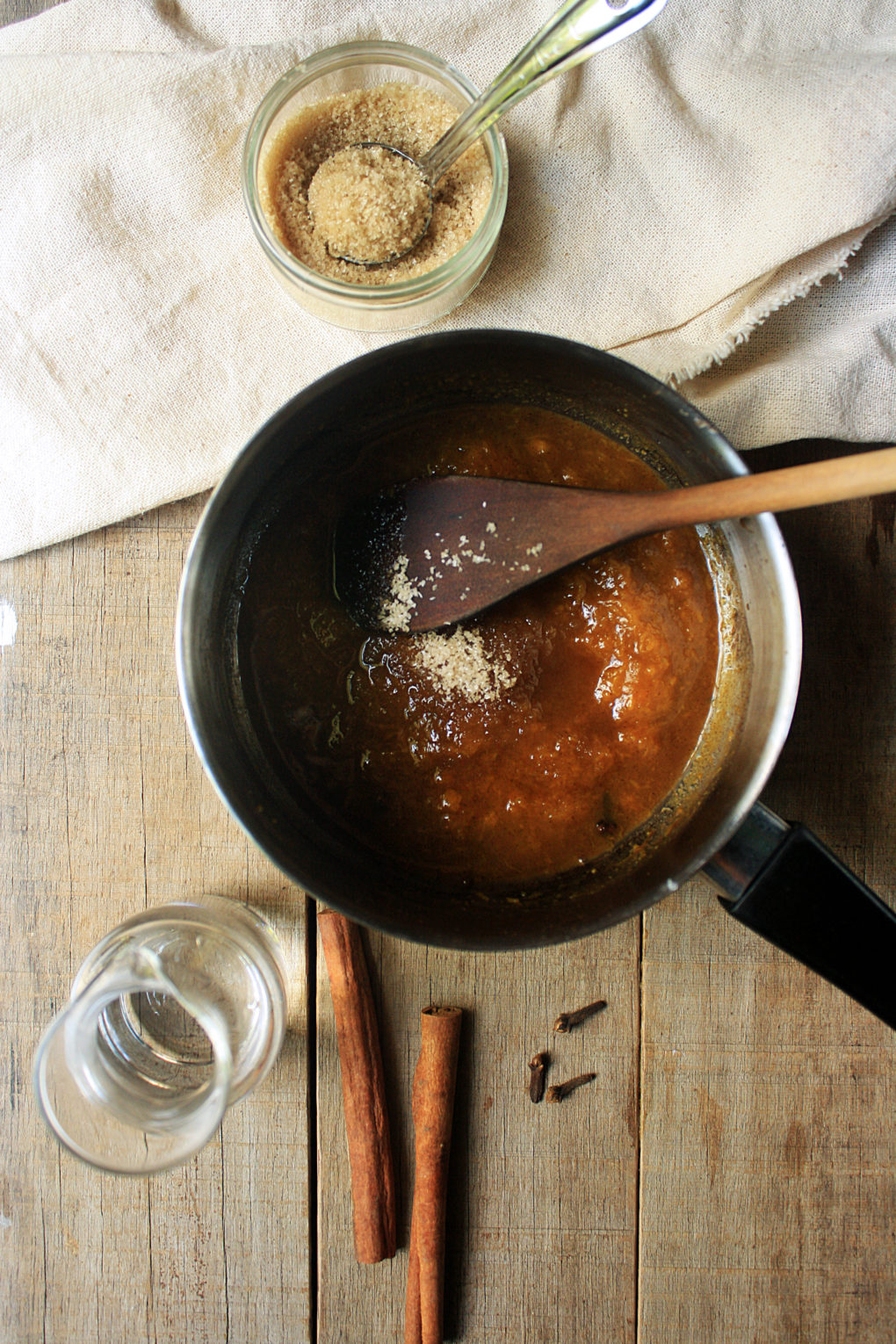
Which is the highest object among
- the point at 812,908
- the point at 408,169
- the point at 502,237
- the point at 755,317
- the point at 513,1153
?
the point at 408,169

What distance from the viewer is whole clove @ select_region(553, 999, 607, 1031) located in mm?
1144

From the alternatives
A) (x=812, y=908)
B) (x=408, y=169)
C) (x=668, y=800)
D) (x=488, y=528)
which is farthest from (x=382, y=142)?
(x=812, y=908)

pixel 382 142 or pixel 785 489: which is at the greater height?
pixel 382 142

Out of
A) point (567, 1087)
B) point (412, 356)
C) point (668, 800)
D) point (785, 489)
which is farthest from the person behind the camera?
point (567, 1087)

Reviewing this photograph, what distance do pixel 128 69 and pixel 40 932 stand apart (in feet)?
3.41

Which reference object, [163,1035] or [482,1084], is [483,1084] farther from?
[163,1035]

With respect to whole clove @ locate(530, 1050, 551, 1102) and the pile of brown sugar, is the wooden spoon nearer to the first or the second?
the pile of brown sugar

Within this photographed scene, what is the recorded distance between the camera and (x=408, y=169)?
998 mm

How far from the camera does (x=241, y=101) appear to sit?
1.07 meters

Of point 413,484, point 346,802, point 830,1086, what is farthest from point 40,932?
point 830,1086

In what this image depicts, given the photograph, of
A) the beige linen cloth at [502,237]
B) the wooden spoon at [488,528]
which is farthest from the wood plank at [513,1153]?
the beige linen cloth at [502,237]

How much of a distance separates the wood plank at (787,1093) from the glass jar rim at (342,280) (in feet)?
1.83

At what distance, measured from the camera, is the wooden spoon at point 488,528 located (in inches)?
33.5

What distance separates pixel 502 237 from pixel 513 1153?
111 cm
